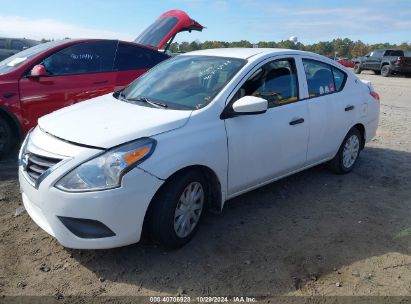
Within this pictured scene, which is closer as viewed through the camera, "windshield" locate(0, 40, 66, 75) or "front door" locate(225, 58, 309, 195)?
"front door" locate(225, 58, 309, 195)

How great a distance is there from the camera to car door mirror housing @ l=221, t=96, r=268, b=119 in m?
3.33

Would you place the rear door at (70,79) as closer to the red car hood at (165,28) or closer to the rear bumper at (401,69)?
the red car hood at (165,28)

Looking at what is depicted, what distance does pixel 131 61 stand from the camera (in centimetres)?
622

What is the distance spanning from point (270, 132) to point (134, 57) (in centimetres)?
338

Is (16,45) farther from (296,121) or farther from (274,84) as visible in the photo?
(296,121)

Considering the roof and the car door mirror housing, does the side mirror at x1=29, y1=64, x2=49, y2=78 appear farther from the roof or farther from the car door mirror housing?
the car door mirror housing

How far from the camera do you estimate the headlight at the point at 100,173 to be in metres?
2.71

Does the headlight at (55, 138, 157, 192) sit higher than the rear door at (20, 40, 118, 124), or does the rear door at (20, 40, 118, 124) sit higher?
the rear door at (20, 40, 118, 124)

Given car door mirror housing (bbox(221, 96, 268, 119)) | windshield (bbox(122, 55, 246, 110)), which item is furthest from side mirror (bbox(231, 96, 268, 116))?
windshield (bbox(122, 55, 246, 110))

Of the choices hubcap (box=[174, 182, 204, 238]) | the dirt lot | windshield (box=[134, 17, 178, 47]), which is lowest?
the dirt lot

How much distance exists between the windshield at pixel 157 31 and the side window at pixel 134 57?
1.17m

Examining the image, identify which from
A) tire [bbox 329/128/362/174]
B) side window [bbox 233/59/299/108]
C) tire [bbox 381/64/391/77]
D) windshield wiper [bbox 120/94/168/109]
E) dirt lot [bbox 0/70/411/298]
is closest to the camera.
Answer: dirt lot [bbox 0/70/411/298]

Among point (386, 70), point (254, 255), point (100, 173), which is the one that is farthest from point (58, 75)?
point (386, 70)

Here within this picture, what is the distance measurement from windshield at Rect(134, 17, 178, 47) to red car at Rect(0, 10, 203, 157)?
4.09 ft
